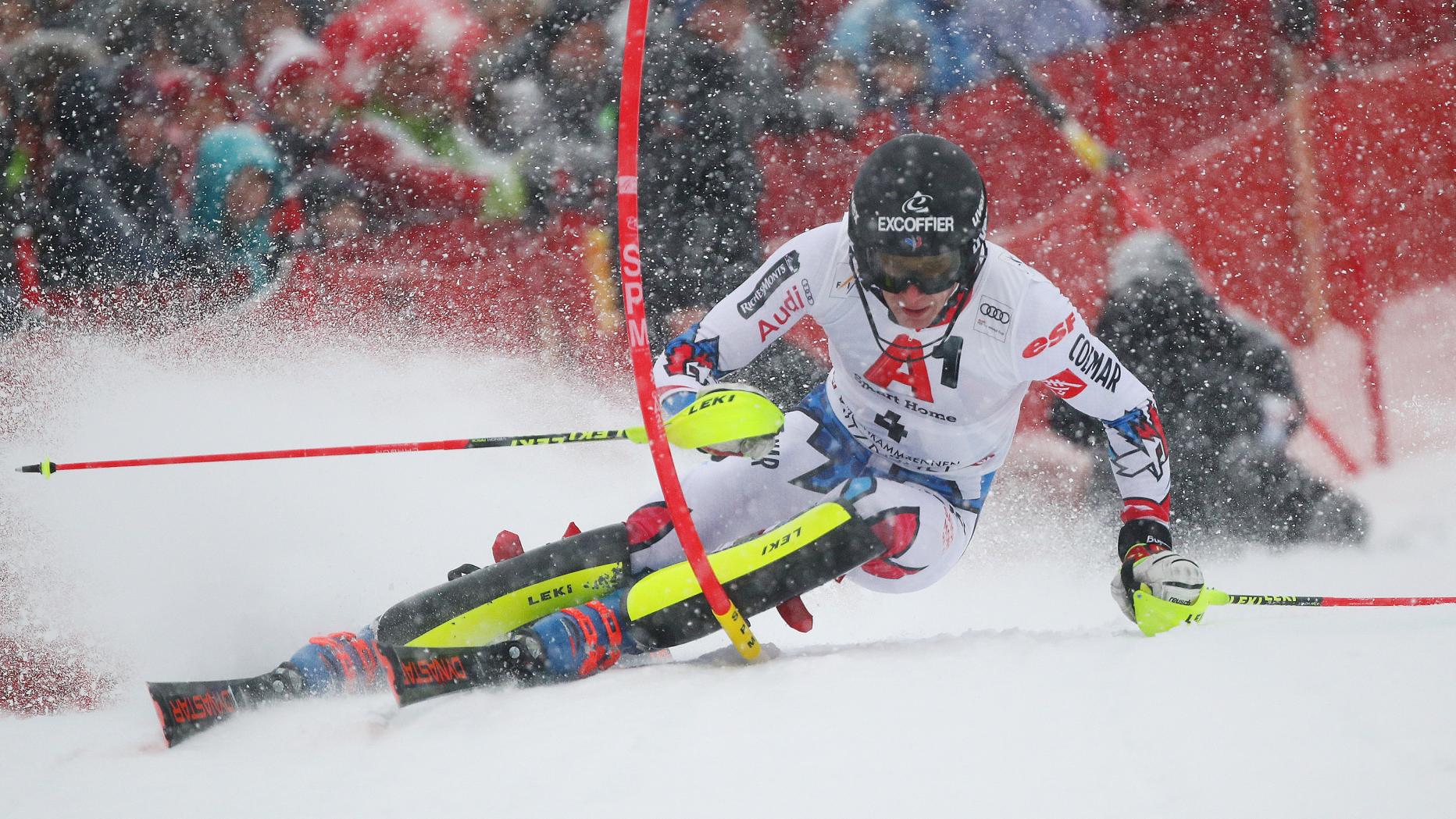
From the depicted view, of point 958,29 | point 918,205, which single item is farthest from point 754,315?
point 958,29

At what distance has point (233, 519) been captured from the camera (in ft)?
12.4

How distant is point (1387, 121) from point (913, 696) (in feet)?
13.2

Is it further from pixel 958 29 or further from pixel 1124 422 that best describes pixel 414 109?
pixel 1124 422

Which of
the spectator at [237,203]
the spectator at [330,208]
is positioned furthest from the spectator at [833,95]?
the spectator at [237,203]

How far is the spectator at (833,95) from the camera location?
15.5 ft

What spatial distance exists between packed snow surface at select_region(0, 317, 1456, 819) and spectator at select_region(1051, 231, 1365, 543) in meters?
0.18

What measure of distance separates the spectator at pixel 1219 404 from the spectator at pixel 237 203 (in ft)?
12.7

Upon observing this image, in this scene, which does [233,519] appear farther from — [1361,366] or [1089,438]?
[1361,366]

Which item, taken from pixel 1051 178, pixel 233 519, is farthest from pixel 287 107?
pixel 1051 178

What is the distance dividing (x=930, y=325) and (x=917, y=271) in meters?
0.25

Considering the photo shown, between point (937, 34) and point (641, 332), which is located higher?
point (937, 34)

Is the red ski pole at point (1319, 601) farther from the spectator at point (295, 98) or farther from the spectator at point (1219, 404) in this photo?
the spectator at point (295, 98)

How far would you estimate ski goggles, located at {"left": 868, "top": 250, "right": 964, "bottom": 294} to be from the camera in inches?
85.8

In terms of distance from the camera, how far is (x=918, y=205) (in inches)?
84.4
